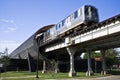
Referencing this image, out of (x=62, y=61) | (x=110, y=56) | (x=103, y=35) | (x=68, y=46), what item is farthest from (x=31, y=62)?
(x=103, y=35)

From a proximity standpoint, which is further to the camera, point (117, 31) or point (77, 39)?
point (77, 39)

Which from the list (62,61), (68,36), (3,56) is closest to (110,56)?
(62,61)

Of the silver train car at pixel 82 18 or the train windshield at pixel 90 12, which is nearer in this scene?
the silver train car at pixel 82 18

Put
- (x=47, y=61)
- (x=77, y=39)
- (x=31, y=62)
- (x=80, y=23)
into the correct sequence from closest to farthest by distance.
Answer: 1. (x=80, y=23)
2. (x=77, y=39)
3. (x=47, y=61)
4. (x=31, y=62)

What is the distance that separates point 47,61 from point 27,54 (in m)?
16.2

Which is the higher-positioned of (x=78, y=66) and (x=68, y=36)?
(x=68, y=36)

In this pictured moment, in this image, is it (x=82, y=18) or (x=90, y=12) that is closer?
(x=82, y=18)

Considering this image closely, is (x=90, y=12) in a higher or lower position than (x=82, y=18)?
higher

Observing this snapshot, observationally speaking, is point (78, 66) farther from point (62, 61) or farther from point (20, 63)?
point (20, 63)

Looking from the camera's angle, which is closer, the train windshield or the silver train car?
the silver train car


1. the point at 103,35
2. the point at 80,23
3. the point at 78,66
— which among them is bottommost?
the point at 78,66

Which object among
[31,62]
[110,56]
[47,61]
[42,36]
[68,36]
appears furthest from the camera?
[110,56]

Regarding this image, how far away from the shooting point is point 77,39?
3919cm

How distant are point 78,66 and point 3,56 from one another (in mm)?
35410
